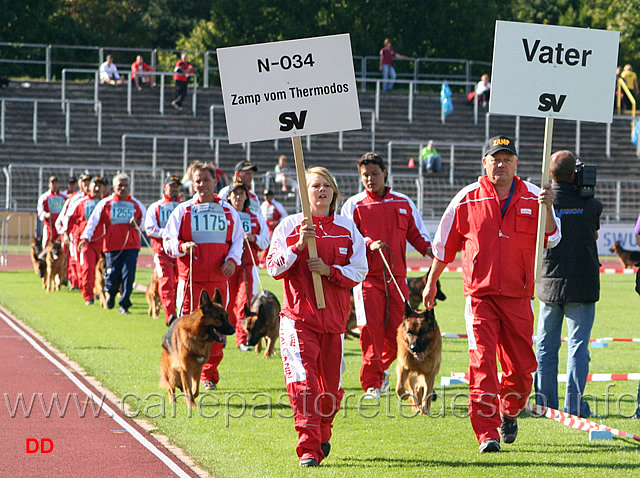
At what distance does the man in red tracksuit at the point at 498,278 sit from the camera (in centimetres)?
717

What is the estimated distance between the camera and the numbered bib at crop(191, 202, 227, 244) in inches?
383

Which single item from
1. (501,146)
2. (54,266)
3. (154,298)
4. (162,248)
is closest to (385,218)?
(501,146)

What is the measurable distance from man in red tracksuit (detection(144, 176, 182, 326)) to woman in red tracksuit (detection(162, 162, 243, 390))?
3.39 m

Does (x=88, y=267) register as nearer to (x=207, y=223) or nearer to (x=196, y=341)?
(x=207, y=223)

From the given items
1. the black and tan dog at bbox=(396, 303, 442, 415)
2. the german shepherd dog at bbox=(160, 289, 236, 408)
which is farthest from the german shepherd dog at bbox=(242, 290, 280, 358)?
the black and tan dog at bbox=(396, 303, 442, 415)

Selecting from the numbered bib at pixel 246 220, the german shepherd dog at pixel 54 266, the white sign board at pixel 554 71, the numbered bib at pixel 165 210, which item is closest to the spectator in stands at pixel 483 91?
the german shepherd dog at pixel 54 266

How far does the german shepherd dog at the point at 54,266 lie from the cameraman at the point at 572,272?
44.7 ft

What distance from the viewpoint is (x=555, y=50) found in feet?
24.6

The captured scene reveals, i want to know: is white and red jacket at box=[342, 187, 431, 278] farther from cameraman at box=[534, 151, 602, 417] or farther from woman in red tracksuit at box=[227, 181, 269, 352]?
woman in red tracksuit at box=[227, 181, 269, 352]

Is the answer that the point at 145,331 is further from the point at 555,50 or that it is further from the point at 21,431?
the point at 555,50

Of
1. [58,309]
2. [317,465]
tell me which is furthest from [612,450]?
[58,309]

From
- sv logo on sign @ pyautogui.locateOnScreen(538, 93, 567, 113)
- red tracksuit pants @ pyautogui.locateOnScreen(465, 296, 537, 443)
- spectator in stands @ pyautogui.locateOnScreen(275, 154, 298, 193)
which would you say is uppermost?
sv logo on sign @ pyautogui.locateOnScreen(538, 93, 567, 113)

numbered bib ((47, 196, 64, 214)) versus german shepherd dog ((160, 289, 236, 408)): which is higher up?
numbered bib ((47, 196, 64, 214))

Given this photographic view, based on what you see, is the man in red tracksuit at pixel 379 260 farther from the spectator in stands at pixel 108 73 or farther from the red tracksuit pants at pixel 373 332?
the spectator in stands at pixel 108 73
